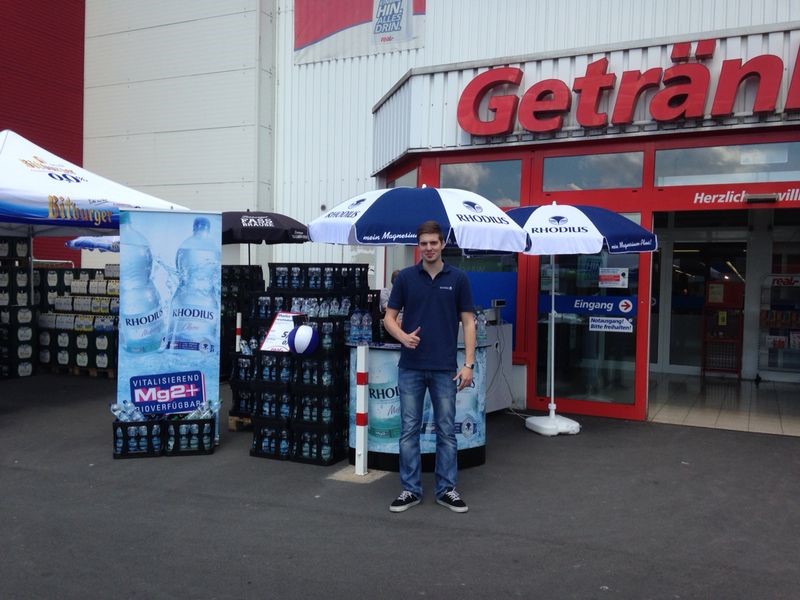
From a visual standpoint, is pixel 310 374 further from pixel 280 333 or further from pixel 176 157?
pixel 176 157

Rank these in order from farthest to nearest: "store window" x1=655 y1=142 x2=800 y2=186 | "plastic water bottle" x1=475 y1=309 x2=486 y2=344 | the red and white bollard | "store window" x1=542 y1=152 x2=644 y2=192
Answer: "store window" x1=542 y1=152 x2=644 y2=192
"store window" x1=655 y1=142 x2=800 y2=186
"plastic water bottle" x1=475 y1=309 x2=486 y2=344
the red and white bollard

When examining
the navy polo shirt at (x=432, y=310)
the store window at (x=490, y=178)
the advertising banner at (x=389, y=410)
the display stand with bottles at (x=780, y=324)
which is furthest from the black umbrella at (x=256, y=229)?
the display stand with bottles at (x=780, y=324)

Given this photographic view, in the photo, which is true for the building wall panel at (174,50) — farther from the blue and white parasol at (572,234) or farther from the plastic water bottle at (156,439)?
the plastic water bottle at (156,439)

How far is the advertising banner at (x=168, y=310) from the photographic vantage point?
6734 mm

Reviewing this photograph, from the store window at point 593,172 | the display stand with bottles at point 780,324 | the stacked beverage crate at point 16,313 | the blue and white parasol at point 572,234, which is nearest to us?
the blue and white parasol at point 572,234

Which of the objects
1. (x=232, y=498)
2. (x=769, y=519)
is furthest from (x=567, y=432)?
(x=232, y=498)

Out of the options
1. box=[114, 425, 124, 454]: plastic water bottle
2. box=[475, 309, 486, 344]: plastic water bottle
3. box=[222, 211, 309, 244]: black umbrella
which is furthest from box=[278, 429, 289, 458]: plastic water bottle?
box=[222, 211, 309, 244]: black umbrella

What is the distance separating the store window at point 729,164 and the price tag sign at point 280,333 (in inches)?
181

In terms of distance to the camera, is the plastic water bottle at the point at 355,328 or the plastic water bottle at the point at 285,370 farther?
the plastic water bottle at the point at 285,370

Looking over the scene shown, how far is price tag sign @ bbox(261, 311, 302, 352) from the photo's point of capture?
6428 mm

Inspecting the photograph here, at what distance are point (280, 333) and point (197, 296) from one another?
1040 millimetres

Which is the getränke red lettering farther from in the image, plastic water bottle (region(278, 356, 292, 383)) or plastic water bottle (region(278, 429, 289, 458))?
plastic water bottle (region(278, 429, 289, 458))

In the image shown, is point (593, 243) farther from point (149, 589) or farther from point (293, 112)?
point (293, 112)

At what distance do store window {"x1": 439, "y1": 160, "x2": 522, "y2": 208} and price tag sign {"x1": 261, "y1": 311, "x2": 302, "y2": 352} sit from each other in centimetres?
366
